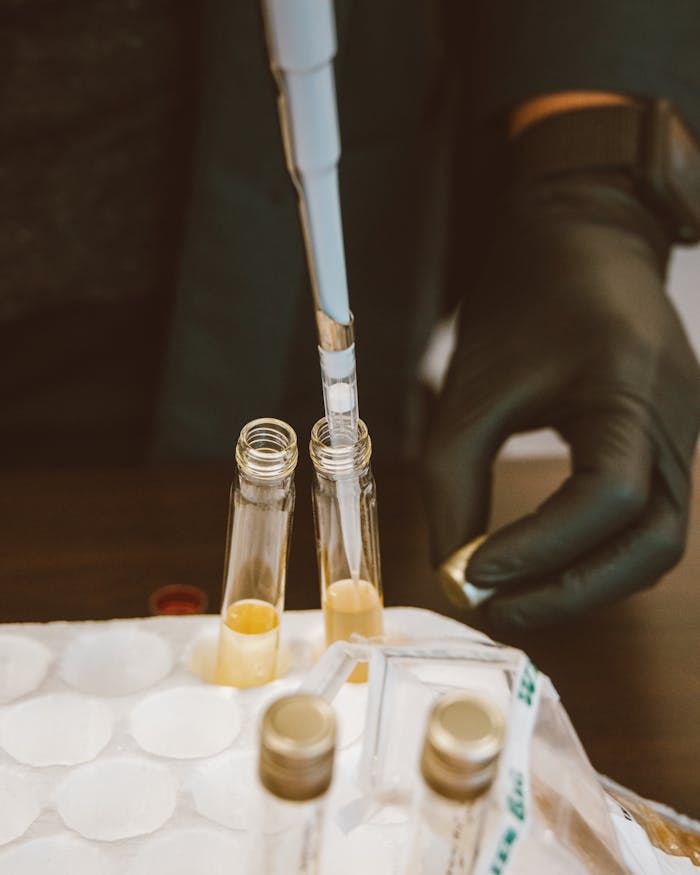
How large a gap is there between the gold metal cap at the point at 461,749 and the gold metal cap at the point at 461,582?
0.29 metres

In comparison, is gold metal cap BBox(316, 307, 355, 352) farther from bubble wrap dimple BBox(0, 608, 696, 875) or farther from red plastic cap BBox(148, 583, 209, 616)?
red plastic cap BBox(148, 583, 209, 616)

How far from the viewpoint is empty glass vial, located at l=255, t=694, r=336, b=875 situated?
0.78 feet

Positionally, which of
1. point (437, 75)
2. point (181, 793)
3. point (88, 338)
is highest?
point (437, 75)

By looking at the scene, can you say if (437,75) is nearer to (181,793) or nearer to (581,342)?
(581,342)

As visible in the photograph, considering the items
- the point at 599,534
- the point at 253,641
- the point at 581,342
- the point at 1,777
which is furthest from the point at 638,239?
the point at 1,777

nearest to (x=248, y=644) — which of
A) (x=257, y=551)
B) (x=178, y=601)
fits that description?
(x=257, y=551)

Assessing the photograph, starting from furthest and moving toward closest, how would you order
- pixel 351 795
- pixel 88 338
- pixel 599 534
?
pixel 88 338, pixel 599 534, pixel 351 795

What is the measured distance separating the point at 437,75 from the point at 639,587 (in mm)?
532

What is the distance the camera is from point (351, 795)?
0.36 m

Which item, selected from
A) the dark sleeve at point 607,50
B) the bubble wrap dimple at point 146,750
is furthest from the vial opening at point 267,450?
the dark sleeve at point 607,50

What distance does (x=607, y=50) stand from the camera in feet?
2.22

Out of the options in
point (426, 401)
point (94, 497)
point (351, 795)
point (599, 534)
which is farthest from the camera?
point (426, 401)

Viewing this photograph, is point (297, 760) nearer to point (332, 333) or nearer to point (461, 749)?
point (461, 749)

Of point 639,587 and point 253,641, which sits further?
point 639,587
